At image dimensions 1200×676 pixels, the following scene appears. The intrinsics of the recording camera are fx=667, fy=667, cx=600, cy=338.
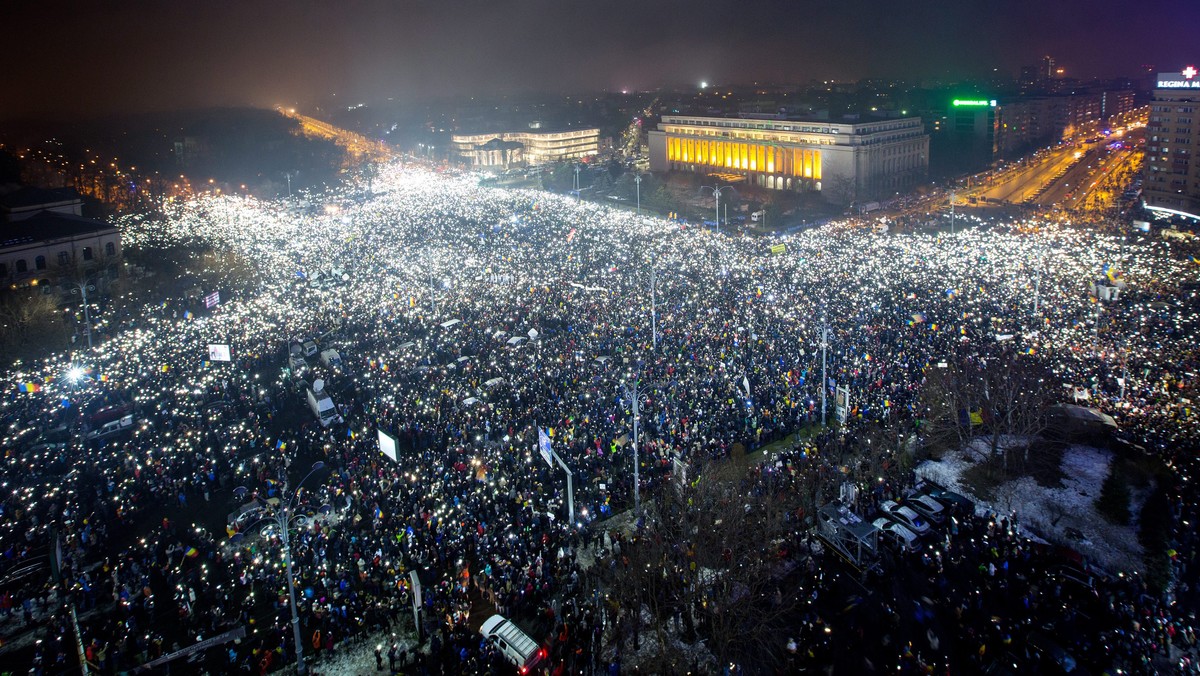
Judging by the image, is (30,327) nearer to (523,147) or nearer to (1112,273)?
(1112,273)

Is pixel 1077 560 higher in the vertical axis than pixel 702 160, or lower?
lower

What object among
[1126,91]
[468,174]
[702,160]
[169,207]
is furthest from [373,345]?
[1126,91]

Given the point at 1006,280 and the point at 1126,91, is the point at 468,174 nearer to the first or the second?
the point at 1006,280

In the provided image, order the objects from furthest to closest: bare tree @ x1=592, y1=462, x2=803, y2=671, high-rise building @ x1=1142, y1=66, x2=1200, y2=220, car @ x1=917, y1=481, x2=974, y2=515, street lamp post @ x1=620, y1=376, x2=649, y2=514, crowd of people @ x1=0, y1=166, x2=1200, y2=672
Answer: high-rise building @ x1=1142, y1=66, x2=1200, y2=220, street lamp post @ x1=620, y1=376, x2=649, y2=514, car @ x1=917, y1=481, x2=974, y2=515, crowd of people @ x1=0, y1=166, x2=1200, y2=672, bare tree @ x1=592, y1=462, x2=803, y2=671

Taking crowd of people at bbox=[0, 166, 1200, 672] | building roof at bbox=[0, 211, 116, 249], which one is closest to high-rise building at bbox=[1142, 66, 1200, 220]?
crowd of people at bbox=[0, 166, 1200, 672]

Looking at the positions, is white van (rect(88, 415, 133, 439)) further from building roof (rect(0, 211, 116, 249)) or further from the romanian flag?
the romanian flag

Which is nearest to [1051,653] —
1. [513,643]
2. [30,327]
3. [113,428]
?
[513,643]
